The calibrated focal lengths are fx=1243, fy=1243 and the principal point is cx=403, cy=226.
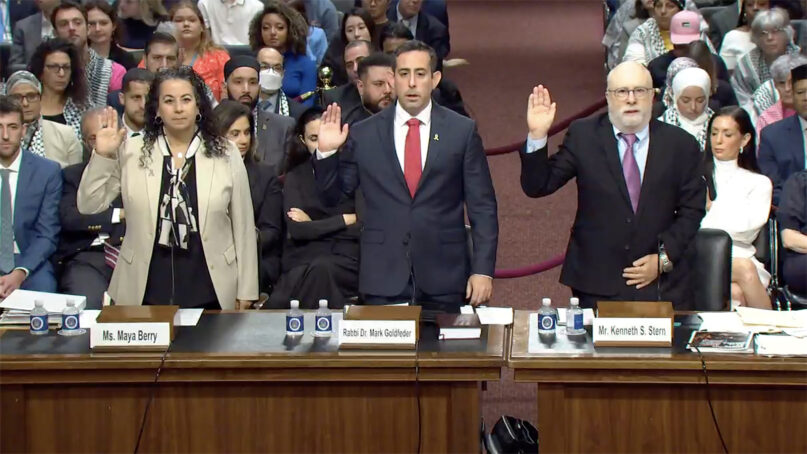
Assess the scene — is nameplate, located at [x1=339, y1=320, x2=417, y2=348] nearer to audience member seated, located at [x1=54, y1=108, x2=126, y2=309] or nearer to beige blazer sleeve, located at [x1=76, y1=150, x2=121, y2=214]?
beige blazer sleeve, located at [x1=76, y1=150, x2=121, y2=214]

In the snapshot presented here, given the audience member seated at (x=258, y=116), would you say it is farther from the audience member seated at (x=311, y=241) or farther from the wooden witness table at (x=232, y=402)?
the wooden witness table at (x=232, y=402)

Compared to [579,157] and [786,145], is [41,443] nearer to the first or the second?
[579,157]

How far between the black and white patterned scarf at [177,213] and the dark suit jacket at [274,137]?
160 centimetres

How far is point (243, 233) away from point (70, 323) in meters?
0.74

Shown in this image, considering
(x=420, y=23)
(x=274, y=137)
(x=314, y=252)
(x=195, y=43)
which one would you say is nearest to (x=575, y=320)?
(x=314, y=252)

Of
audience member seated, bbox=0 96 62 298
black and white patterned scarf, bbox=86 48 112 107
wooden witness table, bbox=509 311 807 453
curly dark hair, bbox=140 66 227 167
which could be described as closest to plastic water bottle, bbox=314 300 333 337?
wooden witness table, bbox=509 311 807 453

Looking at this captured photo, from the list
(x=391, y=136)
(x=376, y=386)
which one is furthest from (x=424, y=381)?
(x=391, y=136)

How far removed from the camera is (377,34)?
7586 millimetres

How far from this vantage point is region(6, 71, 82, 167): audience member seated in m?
5.69

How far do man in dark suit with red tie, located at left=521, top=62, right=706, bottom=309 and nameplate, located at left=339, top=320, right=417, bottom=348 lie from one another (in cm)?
88

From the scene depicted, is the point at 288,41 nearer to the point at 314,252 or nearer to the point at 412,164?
the point at 314,252

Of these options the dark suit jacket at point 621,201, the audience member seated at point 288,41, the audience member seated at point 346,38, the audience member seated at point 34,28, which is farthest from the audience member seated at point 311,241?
the audience member seated at point 34,28

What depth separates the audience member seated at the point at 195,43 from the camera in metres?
6.82

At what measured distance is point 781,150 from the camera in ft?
19.0
